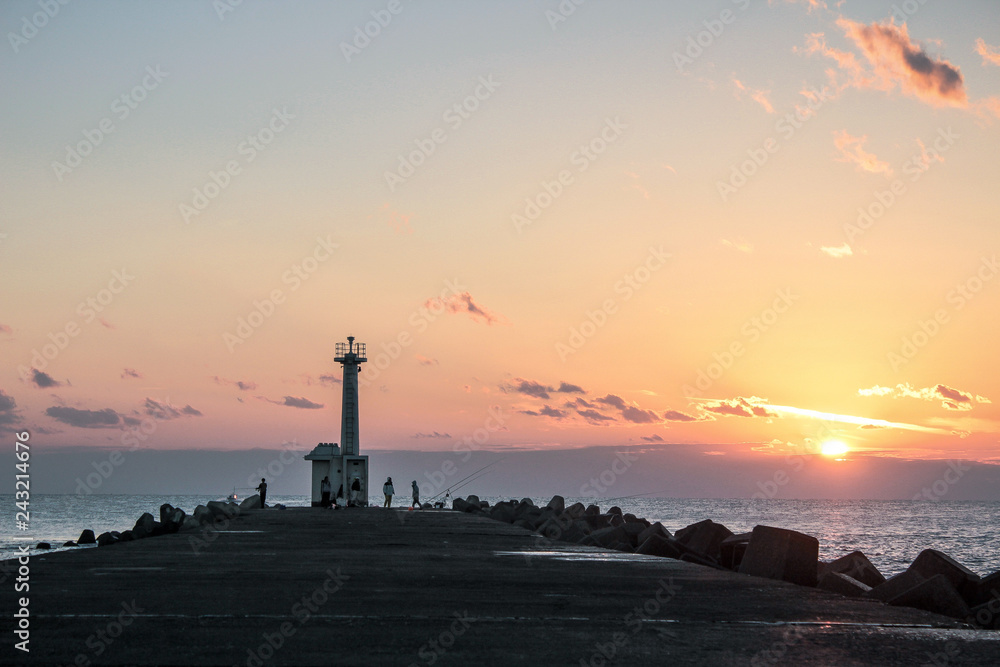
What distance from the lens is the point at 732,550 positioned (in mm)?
12883

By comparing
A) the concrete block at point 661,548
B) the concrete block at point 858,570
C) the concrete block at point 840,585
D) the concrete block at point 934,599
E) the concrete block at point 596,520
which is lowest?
the concrete block at point 858,570

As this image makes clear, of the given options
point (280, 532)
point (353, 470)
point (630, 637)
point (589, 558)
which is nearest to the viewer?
point (630, 637)

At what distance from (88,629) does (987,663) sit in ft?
15.3

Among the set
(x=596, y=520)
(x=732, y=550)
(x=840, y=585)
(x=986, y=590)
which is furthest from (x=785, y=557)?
(x=596, y=520)

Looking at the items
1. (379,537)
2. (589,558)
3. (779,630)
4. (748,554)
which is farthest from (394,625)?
(379,537)

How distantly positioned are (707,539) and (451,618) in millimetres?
9095

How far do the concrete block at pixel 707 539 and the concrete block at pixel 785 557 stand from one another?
15.7ft

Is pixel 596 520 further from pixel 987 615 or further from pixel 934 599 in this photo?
pixel 934 599

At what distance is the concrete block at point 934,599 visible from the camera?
6.57 m

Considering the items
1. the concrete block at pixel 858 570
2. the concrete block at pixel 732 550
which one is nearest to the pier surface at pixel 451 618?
the concrete block at pixel 732 550

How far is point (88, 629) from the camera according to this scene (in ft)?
15.7

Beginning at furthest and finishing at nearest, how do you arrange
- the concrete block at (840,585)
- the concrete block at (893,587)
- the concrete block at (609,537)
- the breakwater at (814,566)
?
the concrete block at (609,537), the concrete block at (840,585), the concrete block at (893,587), the breakwater at (814,566)

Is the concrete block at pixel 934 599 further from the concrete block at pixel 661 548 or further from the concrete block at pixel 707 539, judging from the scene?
the concrete block at pixel 707 539

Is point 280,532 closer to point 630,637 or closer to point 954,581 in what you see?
point 954,581
